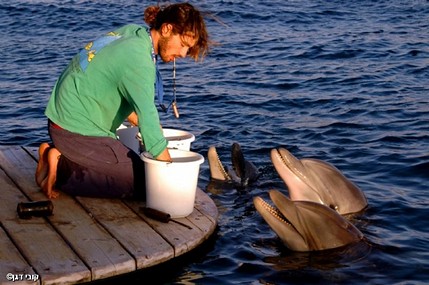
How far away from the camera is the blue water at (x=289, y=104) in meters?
6.71

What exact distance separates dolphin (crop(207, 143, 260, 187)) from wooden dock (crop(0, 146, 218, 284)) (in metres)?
1.25

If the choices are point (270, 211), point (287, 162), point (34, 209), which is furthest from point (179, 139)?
point (34, 209)

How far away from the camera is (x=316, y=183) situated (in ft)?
24.8

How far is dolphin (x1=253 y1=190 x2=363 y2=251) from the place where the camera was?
6.71m

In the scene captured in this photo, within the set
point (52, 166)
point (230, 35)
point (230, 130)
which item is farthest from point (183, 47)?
point (230, 35)

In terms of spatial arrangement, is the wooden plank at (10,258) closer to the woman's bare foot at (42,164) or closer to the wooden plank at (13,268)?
the wooden plank at (13,268)

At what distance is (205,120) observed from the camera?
11164 millimetres

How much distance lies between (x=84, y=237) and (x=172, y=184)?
30.7 inches

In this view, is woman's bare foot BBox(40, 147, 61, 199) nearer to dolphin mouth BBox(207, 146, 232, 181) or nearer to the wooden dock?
the wooden dock

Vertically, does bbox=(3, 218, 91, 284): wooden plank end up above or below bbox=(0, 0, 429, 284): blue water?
above

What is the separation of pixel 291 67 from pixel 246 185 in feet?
19.0

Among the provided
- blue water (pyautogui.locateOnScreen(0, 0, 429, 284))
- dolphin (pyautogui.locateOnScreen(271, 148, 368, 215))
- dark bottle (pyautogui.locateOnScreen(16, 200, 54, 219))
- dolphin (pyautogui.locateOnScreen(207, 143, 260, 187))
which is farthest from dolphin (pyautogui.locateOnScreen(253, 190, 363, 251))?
dolphin (pyautogui.locateOnScreen(207, 143, 260, 187))

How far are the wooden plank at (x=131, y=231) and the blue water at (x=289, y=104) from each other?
0.54 ft

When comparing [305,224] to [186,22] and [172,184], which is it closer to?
[172,184]
